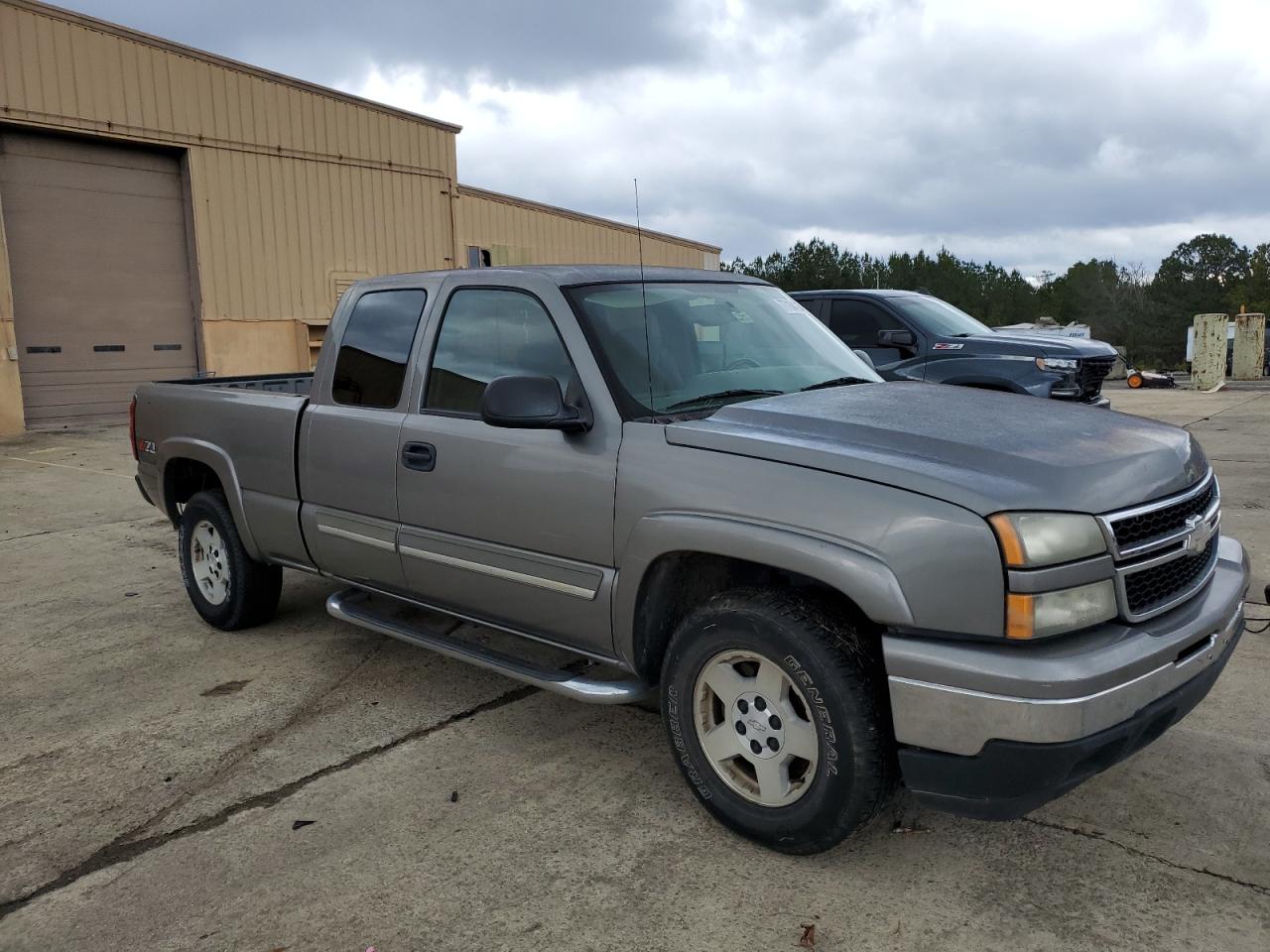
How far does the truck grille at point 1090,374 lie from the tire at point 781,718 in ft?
21.8

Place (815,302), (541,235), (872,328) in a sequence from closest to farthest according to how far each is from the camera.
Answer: (872,328), (815,302), (541,235)

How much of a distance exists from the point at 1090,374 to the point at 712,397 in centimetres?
651

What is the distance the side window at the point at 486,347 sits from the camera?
11.7 feet

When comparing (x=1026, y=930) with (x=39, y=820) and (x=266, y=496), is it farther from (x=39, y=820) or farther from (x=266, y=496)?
(x=266, y=496)

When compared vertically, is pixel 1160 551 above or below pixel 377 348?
below

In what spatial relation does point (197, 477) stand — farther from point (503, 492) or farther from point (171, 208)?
point (171, 208)

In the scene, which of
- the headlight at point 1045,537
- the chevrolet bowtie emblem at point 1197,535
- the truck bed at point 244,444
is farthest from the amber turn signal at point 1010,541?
the truck bed at point 244,444

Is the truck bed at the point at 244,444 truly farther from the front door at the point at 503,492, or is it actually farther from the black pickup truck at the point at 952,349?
the black pickup truck at the point at 952,349

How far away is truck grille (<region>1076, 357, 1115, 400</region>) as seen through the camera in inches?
335

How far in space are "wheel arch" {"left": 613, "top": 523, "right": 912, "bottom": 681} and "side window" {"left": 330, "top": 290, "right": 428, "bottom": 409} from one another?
4.94 feet

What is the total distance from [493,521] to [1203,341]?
21.4 m

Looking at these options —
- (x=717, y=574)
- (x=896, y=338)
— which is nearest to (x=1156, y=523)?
(x=717, y=574)

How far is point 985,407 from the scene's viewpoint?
3266 millimetres

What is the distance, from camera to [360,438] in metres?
4.11
